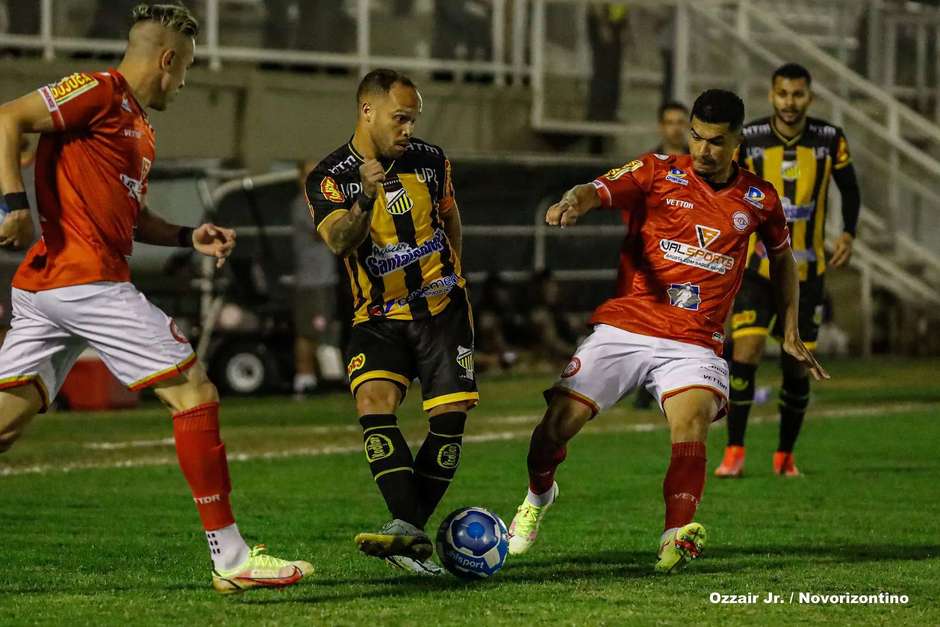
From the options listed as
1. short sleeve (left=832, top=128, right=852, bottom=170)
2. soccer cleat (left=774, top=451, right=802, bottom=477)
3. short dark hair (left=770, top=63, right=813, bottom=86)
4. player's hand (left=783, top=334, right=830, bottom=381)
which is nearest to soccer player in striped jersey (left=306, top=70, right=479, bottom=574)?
player's hand (left=783, top=334, right=830, bottom=381)

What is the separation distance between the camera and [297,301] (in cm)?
1797

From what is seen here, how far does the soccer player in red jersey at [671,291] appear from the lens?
7.69 metres

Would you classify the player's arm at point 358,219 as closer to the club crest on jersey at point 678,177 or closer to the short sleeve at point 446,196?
the short sleeve at point 446,196

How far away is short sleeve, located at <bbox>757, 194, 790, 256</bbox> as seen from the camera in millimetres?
7941

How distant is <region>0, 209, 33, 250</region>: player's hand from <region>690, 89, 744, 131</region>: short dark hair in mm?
3014

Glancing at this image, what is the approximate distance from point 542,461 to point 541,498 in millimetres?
187

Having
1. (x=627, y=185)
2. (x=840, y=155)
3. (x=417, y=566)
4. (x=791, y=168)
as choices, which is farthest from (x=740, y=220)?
(x=840, y=155)

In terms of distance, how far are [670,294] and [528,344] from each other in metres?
13.4

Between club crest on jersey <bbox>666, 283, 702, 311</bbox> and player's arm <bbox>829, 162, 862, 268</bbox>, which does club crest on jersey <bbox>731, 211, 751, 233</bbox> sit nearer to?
club crest on jersey <bbox>666, 283, 702, 311</bbox>

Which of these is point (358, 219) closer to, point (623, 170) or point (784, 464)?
point (623, 170)

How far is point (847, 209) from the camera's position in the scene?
11445 millimetres

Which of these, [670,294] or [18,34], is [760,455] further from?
[18,34]

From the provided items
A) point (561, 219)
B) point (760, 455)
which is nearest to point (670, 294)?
point (561, 219)

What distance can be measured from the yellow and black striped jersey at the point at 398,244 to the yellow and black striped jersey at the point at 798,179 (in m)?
4.13
